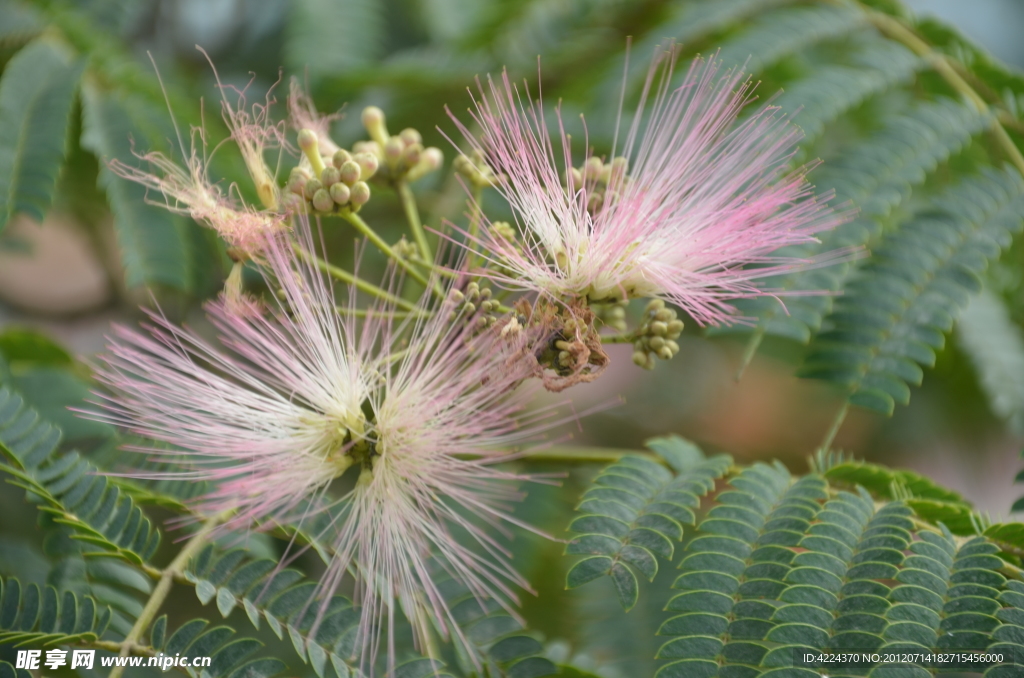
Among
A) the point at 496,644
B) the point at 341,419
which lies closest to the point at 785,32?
the point at 341,419

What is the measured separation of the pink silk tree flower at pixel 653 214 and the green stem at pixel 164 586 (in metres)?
0.87

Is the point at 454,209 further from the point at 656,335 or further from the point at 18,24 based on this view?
the point at 18,24

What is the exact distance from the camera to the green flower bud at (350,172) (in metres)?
1.61

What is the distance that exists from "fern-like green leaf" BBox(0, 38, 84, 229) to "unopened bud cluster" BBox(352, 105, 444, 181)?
82cm

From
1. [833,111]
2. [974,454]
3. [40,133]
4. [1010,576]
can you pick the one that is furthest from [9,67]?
[974,454]

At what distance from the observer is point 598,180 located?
5.67ft

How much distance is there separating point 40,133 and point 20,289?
166 centimetres

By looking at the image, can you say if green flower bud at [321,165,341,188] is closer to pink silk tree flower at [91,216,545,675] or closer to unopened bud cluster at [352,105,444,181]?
pink silk tree flower at [91,216,545,675]

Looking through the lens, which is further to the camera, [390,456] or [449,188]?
[449,188]

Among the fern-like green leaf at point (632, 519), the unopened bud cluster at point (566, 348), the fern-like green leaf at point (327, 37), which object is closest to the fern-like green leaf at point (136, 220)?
the fern-like green leaf at point (327, 37)

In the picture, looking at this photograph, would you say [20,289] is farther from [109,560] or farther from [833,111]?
[833,111]

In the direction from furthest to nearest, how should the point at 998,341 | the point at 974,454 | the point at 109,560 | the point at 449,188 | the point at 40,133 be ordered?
the point at 974,454 → the point at 449,188 → the point at 998,341 → the point at 40,133 → the point at 109,560

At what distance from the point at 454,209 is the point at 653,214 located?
1.19 meters

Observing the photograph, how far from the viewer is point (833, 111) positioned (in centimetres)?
221
